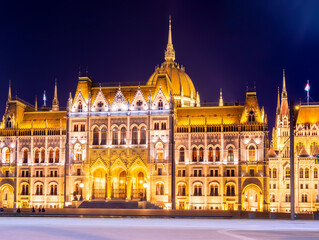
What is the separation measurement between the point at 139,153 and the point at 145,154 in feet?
3.71

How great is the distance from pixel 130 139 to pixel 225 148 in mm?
17516

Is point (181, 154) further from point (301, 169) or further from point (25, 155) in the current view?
point (301, 169)

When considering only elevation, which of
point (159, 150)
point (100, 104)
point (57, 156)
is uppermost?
point (100, 104)

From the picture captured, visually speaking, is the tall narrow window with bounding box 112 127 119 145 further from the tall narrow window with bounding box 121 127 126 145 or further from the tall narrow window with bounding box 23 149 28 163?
the tall narrow window with bounding box 23 149 28 163

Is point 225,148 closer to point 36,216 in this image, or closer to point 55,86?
point 36,216

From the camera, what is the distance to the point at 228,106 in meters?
98.9

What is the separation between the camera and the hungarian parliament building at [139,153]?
93.8m

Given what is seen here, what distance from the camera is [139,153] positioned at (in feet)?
310

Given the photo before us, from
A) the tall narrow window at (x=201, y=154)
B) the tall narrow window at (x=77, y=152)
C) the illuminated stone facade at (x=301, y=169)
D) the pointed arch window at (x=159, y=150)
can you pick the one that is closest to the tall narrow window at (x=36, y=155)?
the tall narrow window at (x=77, y=152)

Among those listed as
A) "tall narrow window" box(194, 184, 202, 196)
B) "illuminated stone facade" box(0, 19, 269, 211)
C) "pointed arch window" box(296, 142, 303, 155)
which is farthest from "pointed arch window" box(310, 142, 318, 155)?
"tall narrow window" box(194, 184, 202, 196)

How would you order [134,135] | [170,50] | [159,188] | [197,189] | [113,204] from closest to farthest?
[113,204]
[159,188]
[197,189]
[134,135]
[170,50]

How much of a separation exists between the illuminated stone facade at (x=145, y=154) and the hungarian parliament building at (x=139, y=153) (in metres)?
0.18

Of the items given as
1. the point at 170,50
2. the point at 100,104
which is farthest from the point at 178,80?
the point at 100,104

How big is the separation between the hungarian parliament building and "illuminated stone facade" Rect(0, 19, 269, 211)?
18 centimetres
